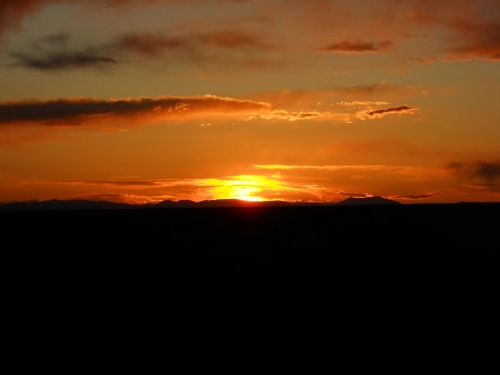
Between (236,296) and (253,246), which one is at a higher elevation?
(253,246)

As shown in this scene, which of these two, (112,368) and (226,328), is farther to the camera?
(226,328)

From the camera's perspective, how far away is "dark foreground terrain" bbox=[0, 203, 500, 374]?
1452cm

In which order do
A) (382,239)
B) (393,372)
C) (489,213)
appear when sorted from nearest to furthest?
(393,372)
(382,239)
(489,213)

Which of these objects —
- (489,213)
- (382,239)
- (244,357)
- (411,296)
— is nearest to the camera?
(244,357)

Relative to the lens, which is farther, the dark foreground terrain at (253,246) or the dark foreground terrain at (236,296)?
the dark foreground terrain at (253,246)

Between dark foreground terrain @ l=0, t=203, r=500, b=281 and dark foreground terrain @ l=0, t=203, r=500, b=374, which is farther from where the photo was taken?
dark foreground terrain @ l=0, t=203, r=500, b=281

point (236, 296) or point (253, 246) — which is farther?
point (253, 246)

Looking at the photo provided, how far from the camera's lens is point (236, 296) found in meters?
19.4

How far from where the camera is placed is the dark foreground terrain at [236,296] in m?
14.5

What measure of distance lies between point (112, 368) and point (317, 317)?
5.86 meters

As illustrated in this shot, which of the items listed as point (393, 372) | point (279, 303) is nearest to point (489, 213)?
point (279, 303)

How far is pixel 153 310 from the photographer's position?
58.7 feet

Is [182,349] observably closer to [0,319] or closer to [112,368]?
[112,368]

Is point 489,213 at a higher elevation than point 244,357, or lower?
higher
